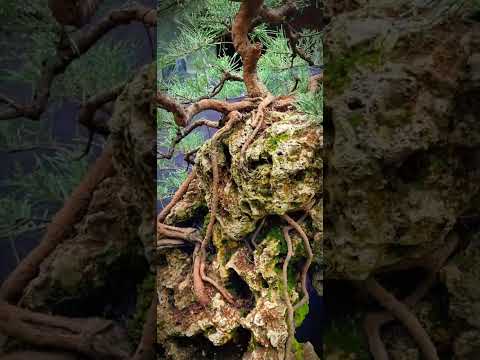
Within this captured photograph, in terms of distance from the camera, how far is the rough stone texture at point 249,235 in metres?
1.37

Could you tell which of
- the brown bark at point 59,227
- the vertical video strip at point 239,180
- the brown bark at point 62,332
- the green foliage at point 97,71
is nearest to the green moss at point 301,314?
the vertical video strip at point 239,180

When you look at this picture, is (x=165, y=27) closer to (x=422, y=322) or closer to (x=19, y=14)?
(x=19, y=14)

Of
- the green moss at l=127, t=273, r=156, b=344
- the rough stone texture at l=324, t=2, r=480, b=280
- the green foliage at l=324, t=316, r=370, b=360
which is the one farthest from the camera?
the green moss at l=127, t=273, r=156, b=344

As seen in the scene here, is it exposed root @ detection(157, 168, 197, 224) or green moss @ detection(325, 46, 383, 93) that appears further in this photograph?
exposed root @ detection(157, 168, 197, 224)

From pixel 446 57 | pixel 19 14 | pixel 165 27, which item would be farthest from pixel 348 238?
pixel 19 14

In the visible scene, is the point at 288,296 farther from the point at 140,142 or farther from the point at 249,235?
the point at 140,142

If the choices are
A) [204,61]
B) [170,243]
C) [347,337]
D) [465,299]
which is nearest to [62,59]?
[204,61]

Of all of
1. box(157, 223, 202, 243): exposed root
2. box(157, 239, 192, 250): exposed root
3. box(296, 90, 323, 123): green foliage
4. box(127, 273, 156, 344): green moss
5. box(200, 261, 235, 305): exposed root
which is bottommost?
box(127, 273, 156, 344): green moss

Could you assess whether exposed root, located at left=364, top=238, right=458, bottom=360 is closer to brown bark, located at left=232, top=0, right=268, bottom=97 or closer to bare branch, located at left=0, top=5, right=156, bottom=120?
brown bark, located at left=232, top=0, right=268, bottom=97

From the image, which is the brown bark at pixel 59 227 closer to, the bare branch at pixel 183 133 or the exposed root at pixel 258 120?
the bare branch at pixel 183 133

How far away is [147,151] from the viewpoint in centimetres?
151

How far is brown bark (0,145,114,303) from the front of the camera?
155 cm

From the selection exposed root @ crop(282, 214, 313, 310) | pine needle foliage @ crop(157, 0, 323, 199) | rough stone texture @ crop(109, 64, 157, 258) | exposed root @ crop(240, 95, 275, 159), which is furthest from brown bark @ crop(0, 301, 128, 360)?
exposed root @ crop(240, 95, 275, 159)

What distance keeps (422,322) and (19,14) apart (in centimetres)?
157
